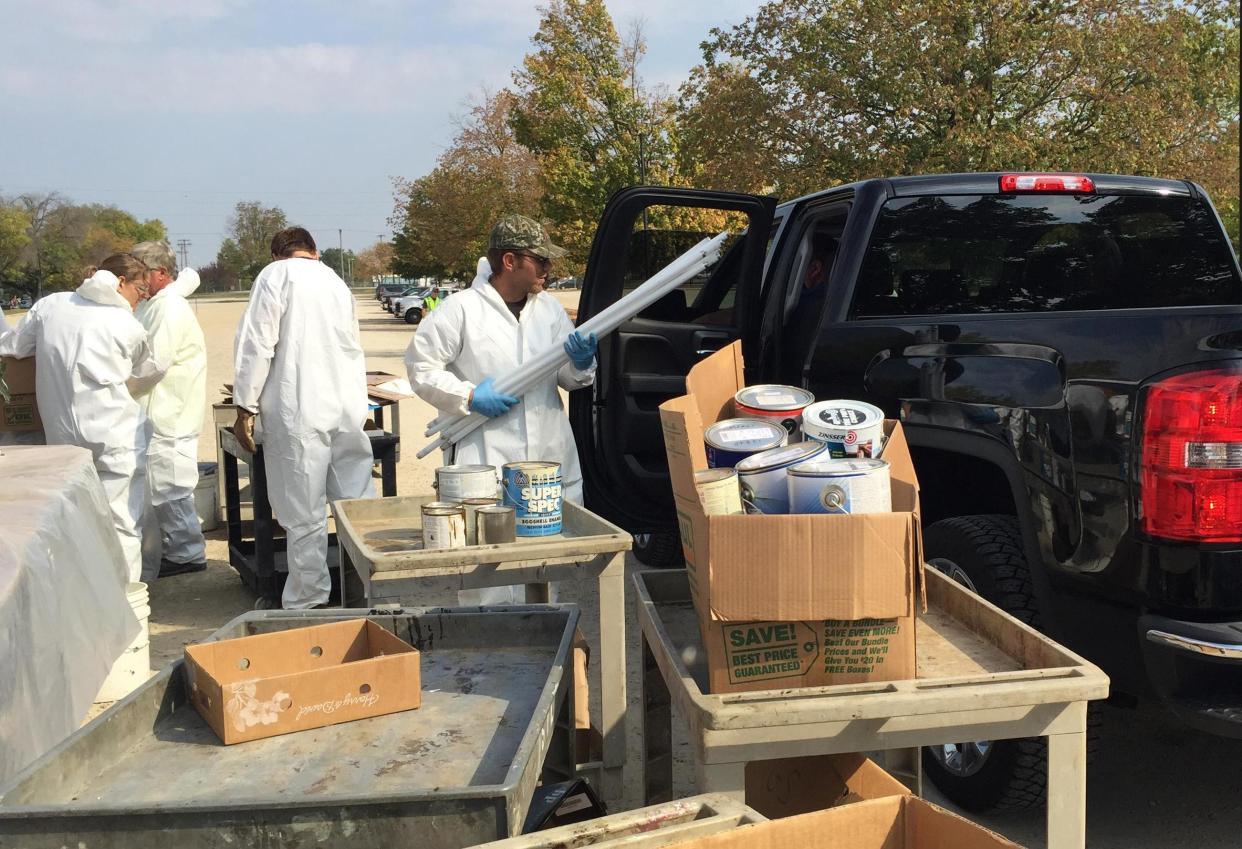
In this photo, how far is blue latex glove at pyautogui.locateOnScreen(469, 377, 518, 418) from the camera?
15.0 feet

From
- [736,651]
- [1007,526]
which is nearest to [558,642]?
[736,651]

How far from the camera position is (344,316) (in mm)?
5898

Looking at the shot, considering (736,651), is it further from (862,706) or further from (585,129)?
(585,129)

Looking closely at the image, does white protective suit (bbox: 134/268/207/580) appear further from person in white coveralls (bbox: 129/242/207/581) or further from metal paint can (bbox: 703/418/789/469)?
metal paint can (bbox: 703/418/789/469)

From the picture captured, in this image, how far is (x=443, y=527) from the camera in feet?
10.4

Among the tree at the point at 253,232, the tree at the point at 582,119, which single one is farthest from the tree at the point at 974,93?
the tree at the point at 253,232

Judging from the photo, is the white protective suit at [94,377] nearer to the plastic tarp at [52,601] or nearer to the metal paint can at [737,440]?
the plastic tarp at [52,601]

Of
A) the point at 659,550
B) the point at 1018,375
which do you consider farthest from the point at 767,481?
Answer: the point at 659,550

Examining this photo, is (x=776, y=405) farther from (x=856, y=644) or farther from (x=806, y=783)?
(x=806, y=783)

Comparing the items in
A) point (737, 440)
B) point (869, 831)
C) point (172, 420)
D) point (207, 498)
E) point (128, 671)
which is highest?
point (737, 440)

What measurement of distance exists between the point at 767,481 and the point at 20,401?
5.16 metres

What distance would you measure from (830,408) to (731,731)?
32.8 inches

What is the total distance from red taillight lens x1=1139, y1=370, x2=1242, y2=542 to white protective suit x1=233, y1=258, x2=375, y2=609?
4073 millimetres

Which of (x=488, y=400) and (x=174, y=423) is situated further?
(x=174, y=423)
